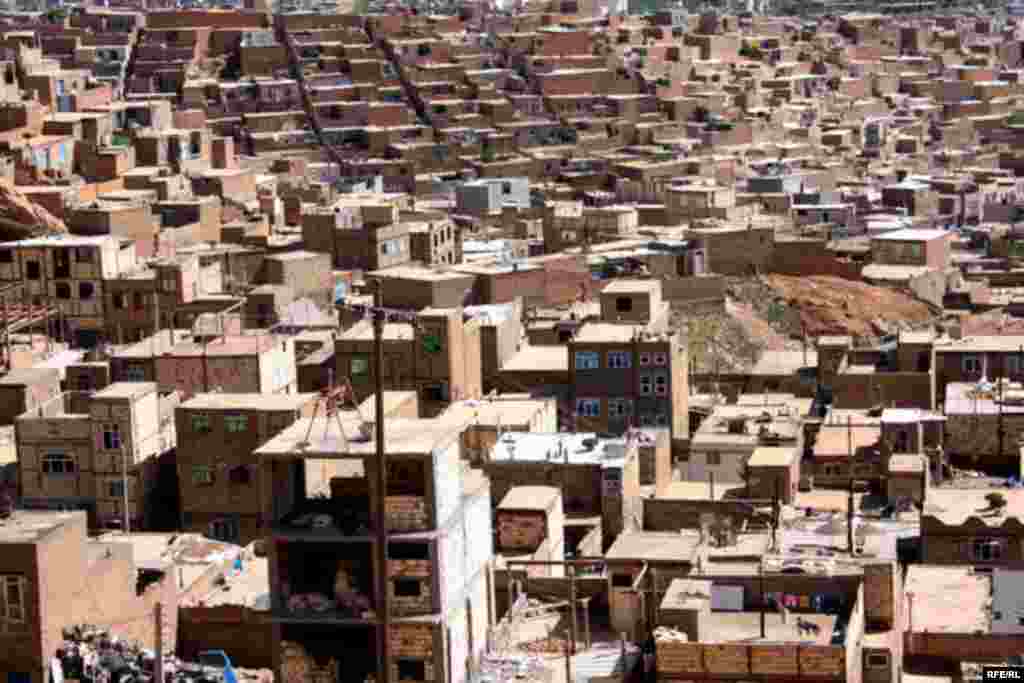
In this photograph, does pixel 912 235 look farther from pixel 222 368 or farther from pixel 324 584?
pixel 324 584

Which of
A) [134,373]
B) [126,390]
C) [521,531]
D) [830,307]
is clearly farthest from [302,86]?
[521,531]

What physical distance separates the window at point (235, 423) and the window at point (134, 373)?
370 centimetres

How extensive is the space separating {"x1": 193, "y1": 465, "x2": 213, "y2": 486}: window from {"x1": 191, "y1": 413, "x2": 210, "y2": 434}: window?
379mm

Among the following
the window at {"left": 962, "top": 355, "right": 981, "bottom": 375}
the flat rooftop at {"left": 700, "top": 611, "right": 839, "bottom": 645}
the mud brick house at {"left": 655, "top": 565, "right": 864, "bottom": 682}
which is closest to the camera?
the mud brick house at {"left": 655, "top": 565, "right": 864, "bottom": 682}

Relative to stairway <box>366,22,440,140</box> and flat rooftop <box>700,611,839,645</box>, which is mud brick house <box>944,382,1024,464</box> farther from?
stairway <box>366,22,440,140</box>

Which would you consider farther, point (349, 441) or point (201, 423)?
point (201, 423)

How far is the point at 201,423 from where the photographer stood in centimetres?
2548

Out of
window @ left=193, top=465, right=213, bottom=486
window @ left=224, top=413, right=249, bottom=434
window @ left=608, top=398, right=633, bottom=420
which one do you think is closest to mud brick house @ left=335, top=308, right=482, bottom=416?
window @ left=608, top=398, right=633, bottom=420

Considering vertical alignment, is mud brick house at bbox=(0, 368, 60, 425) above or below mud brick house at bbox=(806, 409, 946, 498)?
above

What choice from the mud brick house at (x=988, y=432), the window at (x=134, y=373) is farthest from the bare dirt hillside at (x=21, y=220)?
the mud brick house at (x=988, y=432)

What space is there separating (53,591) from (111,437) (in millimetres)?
6831

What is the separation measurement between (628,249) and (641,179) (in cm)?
1179

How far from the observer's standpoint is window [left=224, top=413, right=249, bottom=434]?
25.3 metres

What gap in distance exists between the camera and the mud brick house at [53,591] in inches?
734
